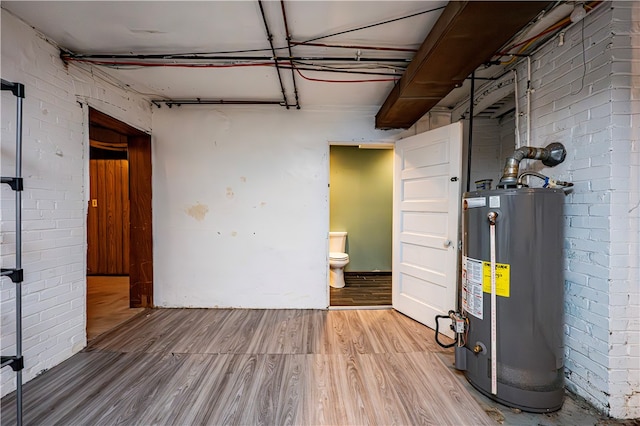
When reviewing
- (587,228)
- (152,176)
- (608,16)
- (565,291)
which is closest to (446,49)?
(608,16)

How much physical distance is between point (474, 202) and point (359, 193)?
271 cm

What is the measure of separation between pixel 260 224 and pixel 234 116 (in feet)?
4.08

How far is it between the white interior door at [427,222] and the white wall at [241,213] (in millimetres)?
598

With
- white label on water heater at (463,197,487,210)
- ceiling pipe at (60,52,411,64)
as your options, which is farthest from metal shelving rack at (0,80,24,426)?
white label on water heater at (463,197,487,210)

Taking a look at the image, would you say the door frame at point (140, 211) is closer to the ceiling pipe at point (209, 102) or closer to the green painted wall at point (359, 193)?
the ceiling pipe at point (209, 102)

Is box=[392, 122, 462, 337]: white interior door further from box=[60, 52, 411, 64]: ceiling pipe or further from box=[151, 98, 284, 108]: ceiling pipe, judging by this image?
box=[151, 98, 284, 108]: ceiling pipe

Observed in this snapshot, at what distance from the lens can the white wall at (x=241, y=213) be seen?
283 cm

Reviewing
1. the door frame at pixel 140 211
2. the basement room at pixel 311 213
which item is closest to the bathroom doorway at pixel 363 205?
the basement room at pixel 311 213

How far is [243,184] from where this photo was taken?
2.83m

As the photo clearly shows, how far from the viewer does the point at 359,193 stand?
4293 millimetres

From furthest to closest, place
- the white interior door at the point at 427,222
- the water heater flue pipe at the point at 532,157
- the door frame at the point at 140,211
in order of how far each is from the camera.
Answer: the door frame at the point at 140,211 < the white interior door at the point at 427,222 < the water heater flue pipe at the point at 532,157

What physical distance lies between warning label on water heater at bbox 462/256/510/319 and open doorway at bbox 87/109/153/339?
3.09 m

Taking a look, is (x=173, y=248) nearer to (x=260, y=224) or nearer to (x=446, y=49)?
(x=260, y=224)

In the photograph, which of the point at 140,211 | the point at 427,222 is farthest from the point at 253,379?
the point at 140,211
